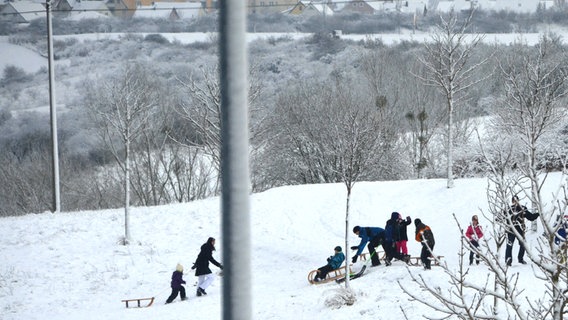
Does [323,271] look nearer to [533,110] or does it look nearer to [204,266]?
[204,266]

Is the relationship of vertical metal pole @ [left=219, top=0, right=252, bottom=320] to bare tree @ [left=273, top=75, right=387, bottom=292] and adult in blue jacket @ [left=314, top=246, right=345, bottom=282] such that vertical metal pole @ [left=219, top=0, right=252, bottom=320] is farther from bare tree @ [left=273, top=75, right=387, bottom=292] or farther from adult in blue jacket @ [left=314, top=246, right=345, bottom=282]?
bare tree @ [left=273, top=75, right=387, bottom=292]

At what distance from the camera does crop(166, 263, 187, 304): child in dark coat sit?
54.1ft

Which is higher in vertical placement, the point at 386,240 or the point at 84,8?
the point at 84,8

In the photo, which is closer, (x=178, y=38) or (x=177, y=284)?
(x=177, y=284)

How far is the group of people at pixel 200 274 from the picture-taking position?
1642 cm

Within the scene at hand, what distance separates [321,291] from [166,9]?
104 m

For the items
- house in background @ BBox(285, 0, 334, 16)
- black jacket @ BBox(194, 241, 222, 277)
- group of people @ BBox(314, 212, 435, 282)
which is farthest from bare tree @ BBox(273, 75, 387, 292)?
house in background @ BBox(285, 0, 334, 16)

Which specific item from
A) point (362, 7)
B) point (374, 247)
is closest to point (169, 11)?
point (362, 7)

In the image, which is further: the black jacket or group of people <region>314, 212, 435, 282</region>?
group of people <region>314, 212, 435, 282</region>

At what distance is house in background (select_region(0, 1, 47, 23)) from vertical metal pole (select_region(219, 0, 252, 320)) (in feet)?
326

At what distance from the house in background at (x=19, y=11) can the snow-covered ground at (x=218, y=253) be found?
7851cm

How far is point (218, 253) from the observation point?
2023 cm

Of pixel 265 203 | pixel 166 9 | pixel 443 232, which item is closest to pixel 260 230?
pixel 265 203

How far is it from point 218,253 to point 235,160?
699 inches
